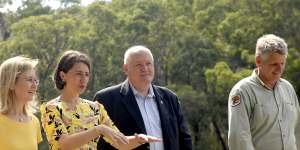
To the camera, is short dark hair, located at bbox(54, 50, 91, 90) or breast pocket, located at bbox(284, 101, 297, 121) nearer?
Result: short dark hair, located at bbox(54, 50, 91, 90)

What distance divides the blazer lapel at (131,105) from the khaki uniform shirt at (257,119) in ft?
2.08

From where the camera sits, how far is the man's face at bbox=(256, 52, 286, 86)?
3.61 meters

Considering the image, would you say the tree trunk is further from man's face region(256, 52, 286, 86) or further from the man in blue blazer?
man's face region(256, 52, 286, 86)

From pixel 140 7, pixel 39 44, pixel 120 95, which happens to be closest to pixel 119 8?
pixel 140 7

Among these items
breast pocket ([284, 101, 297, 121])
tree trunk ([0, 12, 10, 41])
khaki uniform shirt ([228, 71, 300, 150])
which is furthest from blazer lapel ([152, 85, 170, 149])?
tree trunk ([0, 12, 10, 41])

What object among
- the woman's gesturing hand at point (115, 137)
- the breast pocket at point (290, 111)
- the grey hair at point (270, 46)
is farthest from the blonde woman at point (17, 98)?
the breast pocket at point (290, 111)

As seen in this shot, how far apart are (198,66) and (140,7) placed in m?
3.54

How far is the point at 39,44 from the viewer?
20.4 meters

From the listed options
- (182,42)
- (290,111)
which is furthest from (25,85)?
(182,42)

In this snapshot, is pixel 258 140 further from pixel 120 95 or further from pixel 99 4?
pixel 99 4

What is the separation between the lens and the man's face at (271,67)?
361 centimetres

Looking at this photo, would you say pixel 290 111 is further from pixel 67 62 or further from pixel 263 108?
pixel 67 62

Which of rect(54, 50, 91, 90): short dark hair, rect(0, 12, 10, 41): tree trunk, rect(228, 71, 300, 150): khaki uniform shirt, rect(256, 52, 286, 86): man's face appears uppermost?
rect(0, 12, 10, 41): tree trunk

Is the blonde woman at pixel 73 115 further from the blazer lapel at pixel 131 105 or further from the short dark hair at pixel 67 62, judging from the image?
the blazer lapel at pixel 131 105
